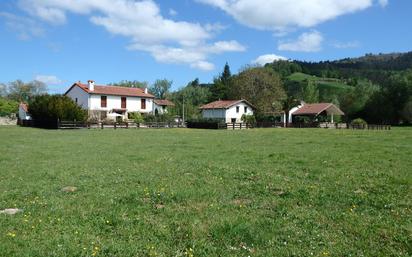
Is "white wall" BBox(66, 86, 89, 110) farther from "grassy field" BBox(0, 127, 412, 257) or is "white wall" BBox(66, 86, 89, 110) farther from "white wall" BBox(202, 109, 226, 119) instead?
"grassy field" BBox(0, 127, 412, 257)

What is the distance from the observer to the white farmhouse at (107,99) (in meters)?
75.7

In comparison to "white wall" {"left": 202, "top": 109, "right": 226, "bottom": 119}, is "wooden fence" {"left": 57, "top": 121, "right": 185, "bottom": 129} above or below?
below

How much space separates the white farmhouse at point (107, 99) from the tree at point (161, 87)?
54.1 metres

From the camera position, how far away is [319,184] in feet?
36.0

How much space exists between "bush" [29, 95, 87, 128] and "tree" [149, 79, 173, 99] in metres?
77.9

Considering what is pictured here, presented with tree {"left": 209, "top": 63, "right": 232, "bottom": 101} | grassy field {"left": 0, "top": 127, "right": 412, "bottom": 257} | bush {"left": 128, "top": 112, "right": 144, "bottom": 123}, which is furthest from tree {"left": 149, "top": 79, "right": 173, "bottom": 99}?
grassy field {"left": 0, "top": 127, "right": 412, "bottom": 257}

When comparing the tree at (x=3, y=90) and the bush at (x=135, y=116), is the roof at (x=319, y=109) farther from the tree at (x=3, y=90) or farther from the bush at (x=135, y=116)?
the tree at (x=3, y=90)

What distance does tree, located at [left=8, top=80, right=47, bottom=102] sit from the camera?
4729 inches

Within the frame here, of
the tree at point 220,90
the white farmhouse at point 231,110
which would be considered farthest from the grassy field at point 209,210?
the tree at point 220,90

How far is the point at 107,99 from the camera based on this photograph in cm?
7762

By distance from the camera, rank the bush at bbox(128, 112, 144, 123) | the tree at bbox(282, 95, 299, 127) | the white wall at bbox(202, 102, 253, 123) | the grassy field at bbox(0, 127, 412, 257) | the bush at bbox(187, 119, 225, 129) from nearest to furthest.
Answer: the grassy field at bbox(0, 127, 412, 257), the bush at bbox(187, 119, 225, 129), the bush at bbox(128, 112, 144, 123), the white wall at bbox(202, 102, 253, 123), the tree at bbox(282, 95, 299, 127)

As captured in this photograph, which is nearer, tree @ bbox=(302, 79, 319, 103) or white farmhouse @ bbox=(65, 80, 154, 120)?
white farmhouse @ bbox=(65, 80, 154, 120)

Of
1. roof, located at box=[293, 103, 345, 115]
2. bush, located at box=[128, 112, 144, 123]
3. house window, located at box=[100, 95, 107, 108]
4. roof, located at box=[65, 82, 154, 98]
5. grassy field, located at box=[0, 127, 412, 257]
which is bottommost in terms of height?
grassy field, located at box=[0, 127, 412, 257]

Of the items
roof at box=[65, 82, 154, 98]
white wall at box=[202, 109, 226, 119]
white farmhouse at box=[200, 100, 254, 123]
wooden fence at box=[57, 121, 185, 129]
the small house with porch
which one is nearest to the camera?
wooden fence at box=[57, 121, 185, 129]
